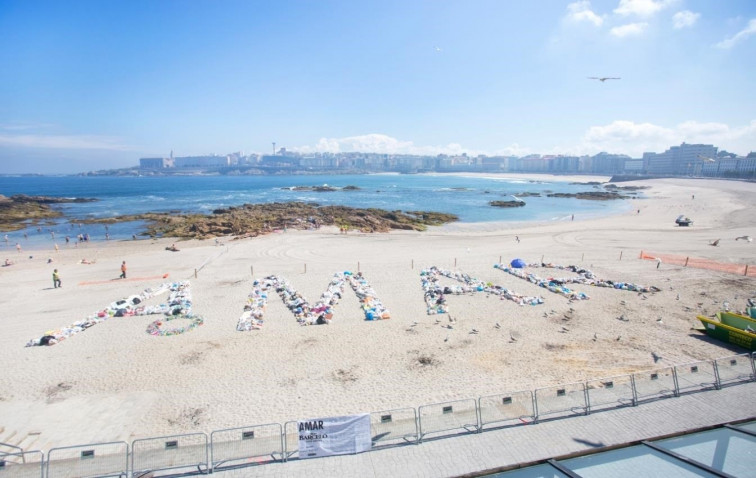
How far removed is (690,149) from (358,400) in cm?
20959

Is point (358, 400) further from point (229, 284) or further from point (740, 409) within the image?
point (229, 284)

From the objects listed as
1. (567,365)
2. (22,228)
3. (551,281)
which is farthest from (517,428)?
(22,228)

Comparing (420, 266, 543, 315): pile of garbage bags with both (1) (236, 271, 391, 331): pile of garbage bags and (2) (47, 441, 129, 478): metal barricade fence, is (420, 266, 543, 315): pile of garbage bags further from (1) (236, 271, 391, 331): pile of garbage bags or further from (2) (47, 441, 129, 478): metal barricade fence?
(2) (47, 441, 129, 478): metal barricade fence

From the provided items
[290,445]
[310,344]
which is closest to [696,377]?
[290,445]

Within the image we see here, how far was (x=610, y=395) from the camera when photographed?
961 cm

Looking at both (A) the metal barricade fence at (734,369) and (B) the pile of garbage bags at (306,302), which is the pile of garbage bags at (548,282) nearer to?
(A) the metal barricade fence at (734,369)

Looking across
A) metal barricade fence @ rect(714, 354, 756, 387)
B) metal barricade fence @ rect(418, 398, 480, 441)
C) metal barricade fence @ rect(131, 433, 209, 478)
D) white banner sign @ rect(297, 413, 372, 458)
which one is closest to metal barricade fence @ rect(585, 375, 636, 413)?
metal barricade fence @ rect(714, 354, 756, 387)

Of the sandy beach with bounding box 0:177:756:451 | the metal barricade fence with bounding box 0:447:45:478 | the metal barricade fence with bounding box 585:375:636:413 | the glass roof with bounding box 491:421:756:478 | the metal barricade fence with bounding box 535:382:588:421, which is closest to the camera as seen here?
the glass roof with bounding box 491:421:756:478

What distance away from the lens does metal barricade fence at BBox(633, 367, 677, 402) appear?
9.55m

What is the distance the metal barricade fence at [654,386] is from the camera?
9.55 meters

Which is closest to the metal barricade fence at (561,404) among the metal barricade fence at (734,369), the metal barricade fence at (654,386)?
the metal barricade fence at (654,386)

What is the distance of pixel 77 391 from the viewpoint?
11125mm

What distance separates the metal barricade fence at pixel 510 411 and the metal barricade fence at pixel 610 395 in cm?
144

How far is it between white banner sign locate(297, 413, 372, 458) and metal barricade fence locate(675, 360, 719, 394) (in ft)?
26.3
